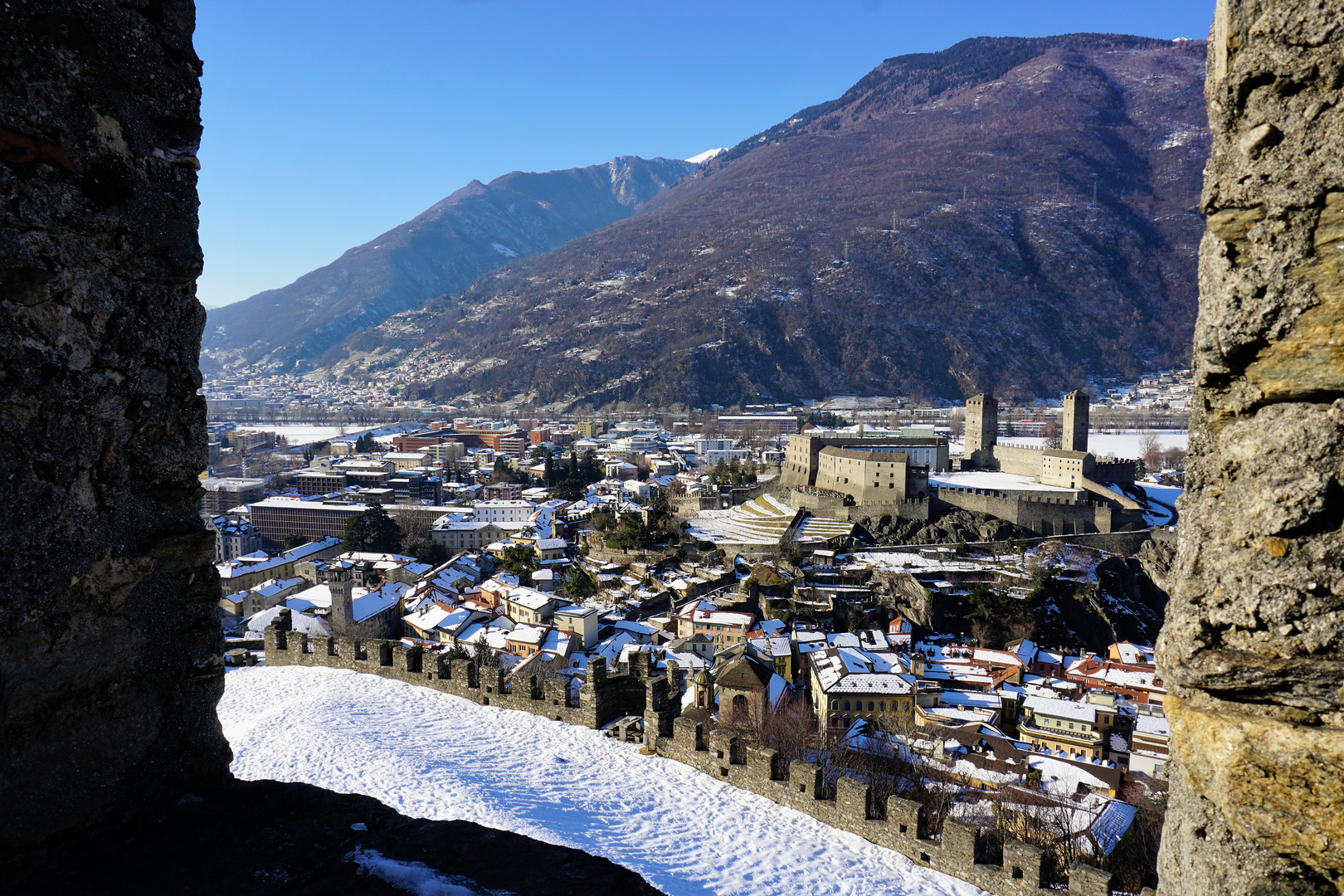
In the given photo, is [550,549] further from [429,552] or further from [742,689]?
[742,689]

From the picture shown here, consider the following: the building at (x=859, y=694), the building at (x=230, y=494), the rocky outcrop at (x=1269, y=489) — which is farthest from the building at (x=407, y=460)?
the rocky outcrop at (x=1269, y=489)

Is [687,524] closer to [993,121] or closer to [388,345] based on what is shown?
[388,345]

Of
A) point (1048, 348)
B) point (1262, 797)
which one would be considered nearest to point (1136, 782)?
point (1262, 797)

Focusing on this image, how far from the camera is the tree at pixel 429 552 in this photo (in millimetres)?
35594

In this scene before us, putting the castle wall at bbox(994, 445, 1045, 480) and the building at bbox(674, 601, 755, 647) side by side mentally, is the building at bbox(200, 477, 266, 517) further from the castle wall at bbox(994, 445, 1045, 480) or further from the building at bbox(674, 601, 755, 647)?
the castle wall at bbox(994, 445, 1045, 480)

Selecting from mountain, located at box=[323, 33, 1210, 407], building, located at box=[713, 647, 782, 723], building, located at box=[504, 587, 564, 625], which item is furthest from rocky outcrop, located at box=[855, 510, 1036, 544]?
mountain, located at box=[323, 33, 1210, 407]

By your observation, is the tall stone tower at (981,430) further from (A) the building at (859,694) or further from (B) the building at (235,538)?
(B) the building at (235,538)

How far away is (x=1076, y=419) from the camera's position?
44469 millimetres

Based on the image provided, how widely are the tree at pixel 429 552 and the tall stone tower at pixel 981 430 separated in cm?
3085

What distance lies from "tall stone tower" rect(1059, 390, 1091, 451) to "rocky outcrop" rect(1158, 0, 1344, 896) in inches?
1848

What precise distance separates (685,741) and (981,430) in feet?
148

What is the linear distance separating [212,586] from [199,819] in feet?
2.30

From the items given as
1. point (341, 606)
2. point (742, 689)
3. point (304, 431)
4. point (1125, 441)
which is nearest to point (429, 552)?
point (341, 606)

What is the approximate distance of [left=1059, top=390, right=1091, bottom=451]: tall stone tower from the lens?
44.1m
